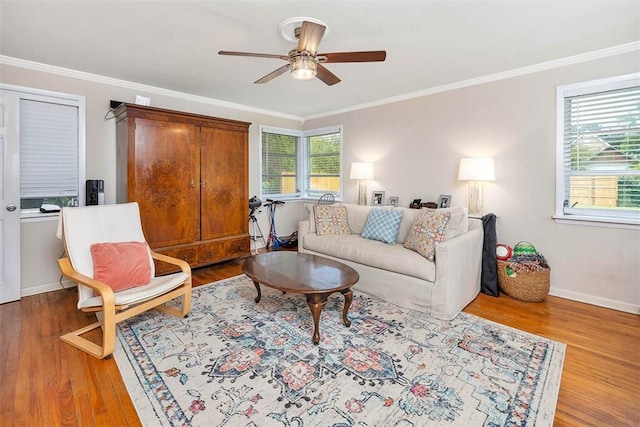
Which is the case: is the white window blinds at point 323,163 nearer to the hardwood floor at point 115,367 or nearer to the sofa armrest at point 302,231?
the sofa armrest at point 302,231

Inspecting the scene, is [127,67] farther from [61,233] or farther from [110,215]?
[61,233]

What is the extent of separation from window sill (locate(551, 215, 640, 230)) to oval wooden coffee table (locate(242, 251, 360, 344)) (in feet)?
7.43

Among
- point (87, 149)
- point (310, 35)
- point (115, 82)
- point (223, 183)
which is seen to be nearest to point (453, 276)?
point (310, 35)

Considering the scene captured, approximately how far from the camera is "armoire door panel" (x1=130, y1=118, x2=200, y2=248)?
3473 mm

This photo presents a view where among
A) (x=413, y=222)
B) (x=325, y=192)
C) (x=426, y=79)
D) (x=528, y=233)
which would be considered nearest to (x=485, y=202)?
(x=528, y=233)

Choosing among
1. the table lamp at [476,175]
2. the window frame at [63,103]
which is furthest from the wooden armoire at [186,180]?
the table lamp at [476,175]

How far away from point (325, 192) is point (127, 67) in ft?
11.3

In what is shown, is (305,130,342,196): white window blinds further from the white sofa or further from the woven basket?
the woven basket

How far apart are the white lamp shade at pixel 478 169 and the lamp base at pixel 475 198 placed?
0.20 metres

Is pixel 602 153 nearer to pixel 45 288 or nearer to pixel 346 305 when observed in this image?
pixel 346 305

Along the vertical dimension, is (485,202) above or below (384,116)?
below

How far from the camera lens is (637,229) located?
9.11 ft

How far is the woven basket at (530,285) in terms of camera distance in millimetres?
3068

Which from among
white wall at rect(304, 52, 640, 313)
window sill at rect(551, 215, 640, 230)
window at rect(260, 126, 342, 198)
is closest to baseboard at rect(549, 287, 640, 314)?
white wall at rect(304, 52, 640, 313)
